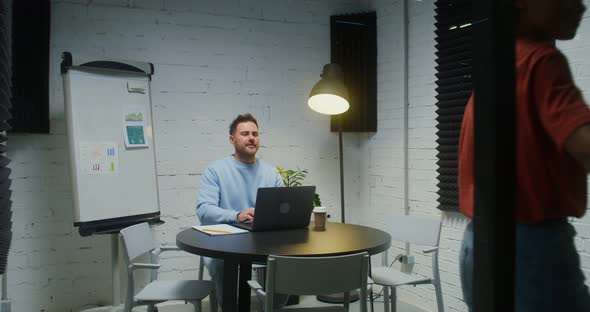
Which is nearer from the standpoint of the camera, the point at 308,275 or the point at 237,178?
the point at 308,275

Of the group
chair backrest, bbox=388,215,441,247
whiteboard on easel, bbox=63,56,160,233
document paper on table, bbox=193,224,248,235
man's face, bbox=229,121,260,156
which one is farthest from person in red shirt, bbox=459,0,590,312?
whiteboard on easel, bbox=63,56,160,233

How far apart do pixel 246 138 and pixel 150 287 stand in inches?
46.5

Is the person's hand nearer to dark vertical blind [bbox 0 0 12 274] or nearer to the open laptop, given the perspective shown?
the open laptop

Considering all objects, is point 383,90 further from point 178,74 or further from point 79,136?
point 79,136

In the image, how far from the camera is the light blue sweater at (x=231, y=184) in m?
3.16

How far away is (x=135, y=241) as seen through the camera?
271cm

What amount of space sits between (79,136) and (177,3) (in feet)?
4.66

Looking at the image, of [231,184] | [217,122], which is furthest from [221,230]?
[217,122]

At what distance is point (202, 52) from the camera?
4.01 metres

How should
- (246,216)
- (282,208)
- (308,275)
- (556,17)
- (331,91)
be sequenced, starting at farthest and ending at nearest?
(331,91)
(246,216)
(282,208)
(308,275)
(556,17)

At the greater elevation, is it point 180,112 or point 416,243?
point 180,112

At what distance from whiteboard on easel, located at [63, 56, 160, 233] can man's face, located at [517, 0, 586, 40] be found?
3.05 metres

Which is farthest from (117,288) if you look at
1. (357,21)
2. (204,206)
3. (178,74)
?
(357,21)

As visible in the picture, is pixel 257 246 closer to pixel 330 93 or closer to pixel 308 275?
pixel 308 275
